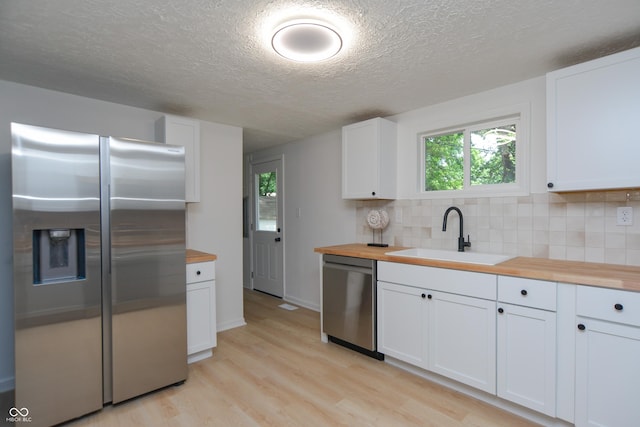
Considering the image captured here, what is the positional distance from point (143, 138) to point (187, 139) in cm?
39

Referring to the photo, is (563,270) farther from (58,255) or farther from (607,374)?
(58,255)

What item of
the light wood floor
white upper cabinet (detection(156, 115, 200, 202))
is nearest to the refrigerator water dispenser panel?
the light wood floor

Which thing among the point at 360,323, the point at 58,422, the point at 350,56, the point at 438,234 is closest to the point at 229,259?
the point at 360,323

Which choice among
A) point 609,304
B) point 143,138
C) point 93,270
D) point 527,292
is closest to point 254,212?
point 143,138

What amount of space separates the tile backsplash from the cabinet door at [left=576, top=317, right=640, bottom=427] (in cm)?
65

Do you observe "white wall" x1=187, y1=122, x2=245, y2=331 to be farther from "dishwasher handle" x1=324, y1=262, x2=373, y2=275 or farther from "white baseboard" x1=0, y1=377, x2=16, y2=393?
"white baseboard" x1=0, y1=377, x2=16, y2=393

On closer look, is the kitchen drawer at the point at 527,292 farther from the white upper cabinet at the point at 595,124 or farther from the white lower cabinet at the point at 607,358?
the white upper cabinet at the point at 595,124

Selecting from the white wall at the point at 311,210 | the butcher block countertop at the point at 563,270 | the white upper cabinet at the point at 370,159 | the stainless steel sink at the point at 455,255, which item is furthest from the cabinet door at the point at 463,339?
the white wall at the point at 311,210

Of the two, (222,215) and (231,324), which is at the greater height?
(222,215)

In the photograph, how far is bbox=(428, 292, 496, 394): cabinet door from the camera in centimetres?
205

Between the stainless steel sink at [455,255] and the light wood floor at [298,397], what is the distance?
949mm

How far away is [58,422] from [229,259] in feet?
6.25

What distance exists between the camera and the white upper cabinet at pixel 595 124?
1.78m

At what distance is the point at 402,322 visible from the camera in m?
2.52
